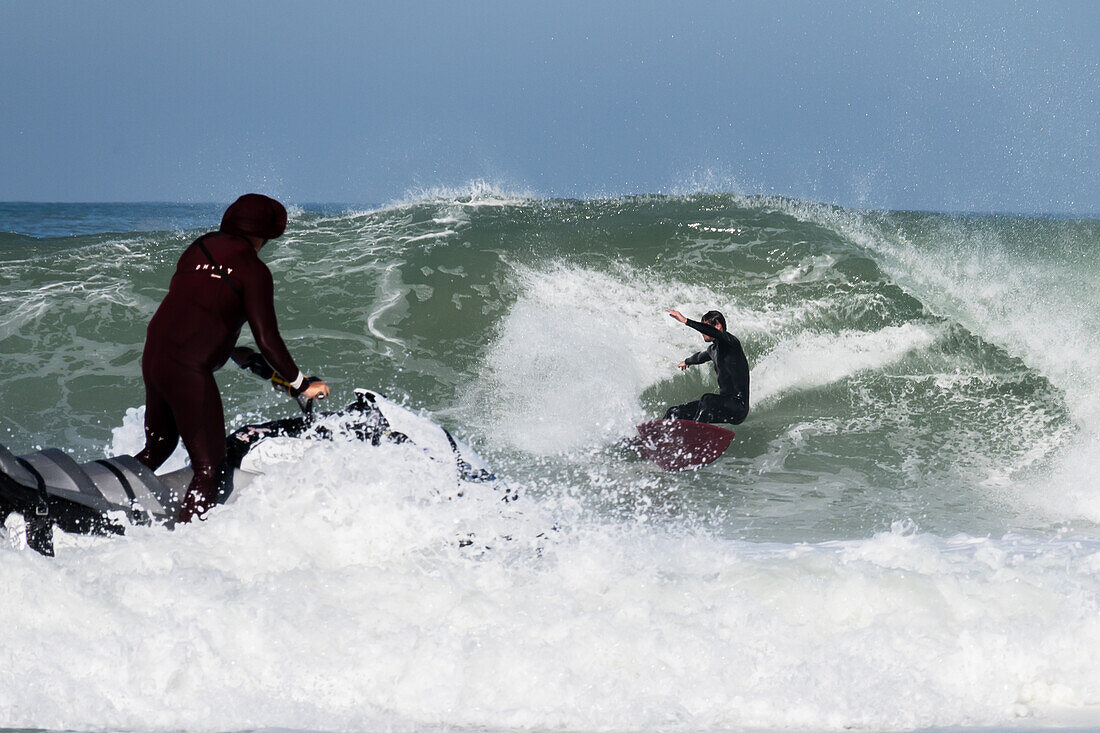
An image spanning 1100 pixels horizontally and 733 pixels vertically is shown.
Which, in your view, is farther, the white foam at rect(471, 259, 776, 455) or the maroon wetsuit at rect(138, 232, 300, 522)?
the white foam at rect(471, 259, 776, 455)

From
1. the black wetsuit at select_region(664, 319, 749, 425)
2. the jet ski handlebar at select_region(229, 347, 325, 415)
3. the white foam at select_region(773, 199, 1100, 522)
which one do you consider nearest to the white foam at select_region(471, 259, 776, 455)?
the black wetsuit at select_region(664, 319, 749, 425)

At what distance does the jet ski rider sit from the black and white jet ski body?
13cm

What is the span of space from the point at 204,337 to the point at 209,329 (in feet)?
0.11

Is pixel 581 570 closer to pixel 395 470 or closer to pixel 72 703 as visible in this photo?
pixel 395 470

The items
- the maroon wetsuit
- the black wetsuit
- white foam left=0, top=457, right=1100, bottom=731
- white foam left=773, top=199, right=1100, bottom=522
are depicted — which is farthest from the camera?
white foam left=773, top=199, right=1100, bottom=522

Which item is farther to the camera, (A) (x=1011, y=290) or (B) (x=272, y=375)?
(A) (x=1011, y=290)

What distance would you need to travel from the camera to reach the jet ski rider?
332cm

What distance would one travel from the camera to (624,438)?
7.73 metres

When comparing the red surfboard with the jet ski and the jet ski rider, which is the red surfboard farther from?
the jet ski rider

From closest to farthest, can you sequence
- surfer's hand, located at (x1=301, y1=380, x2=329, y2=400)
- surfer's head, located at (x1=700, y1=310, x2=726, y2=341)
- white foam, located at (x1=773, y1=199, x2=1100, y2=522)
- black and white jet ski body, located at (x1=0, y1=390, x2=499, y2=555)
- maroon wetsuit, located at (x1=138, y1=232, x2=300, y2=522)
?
1. black and white jet ski body, located at (x1=0, y1=390, x2=499, y2=555)
2. maroon wetsuit, located at (x1=138, y1=232, x2=300, y2=522)
3. surfer's hand, located at (x1=301, y1=380, x2=329, y2=400)
4. surfer's head, located at (x1=700, y1=310, x2=726, y2=341)
5. white foam, located at (x1=773, y1=199, x2=1100, y2=522)

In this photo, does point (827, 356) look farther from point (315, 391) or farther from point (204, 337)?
point (204, 337)

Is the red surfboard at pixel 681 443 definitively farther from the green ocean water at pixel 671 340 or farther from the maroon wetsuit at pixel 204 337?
the maroon wetsuit at pixel 204 337

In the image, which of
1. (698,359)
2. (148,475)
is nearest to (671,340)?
(698,359)

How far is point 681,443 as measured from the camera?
7410mm
